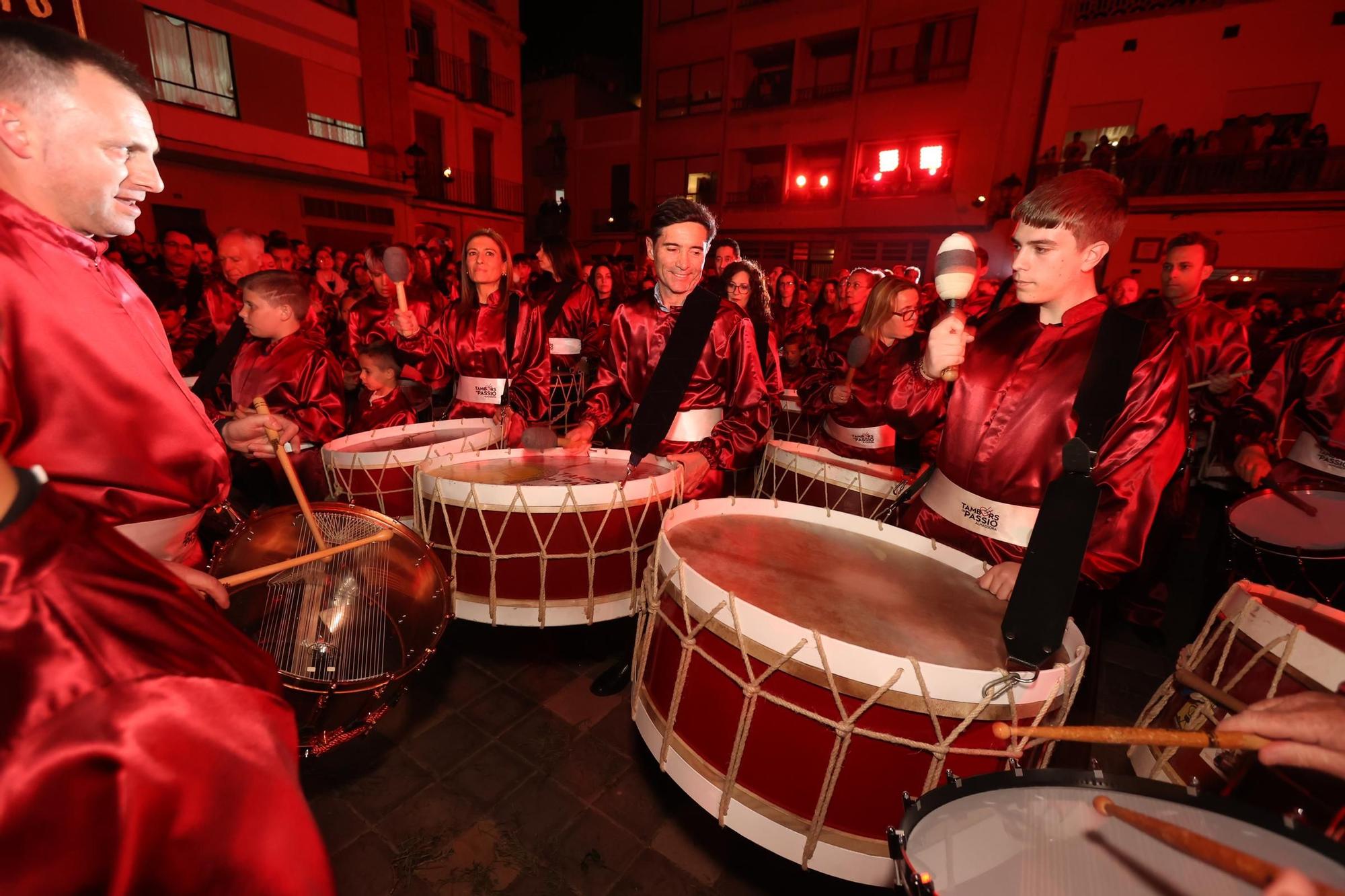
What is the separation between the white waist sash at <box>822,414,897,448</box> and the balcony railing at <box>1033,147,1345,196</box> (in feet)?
40.0

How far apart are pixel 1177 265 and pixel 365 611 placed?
5.58m

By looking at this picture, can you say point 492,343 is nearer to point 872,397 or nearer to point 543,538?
point 543,538

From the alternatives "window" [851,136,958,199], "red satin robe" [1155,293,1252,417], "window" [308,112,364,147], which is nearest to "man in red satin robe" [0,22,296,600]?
"red satin robe" [1155,293,1252,417]

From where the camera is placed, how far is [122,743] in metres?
0.56

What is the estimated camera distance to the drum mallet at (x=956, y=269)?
1.63 m

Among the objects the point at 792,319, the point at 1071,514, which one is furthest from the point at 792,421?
the point at 792,319

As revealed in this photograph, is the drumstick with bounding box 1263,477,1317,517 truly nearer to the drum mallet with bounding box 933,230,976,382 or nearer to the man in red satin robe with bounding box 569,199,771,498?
the drum mallet with bounding box 933,230,976,382

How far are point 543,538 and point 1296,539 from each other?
2.92 metres

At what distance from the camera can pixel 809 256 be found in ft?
60.9

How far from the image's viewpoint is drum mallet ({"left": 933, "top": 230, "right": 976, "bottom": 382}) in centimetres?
163

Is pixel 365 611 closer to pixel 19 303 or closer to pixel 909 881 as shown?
pixel 19 303

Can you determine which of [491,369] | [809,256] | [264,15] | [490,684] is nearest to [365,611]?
[490,684]

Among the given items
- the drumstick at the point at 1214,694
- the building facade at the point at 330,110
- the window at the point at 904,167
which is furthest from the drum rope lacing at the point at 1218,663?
the window at the point at 904,167

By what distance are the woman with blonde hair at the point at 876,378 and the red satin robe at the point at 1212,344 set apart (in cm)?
222
